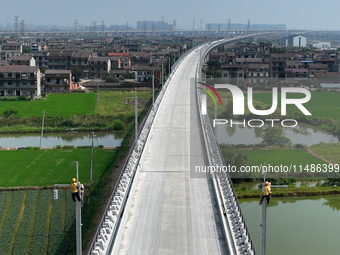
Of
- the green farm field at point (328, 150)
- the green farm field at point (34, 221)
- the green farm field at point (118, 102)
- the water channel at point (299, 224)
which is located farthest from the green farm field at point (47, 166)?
the green farm field at point (118, 102)

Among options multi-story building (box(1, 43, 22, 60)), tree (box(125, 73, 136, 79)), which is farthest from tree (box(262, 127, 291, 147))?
multi-story building (box(1, 43, 22, 60))

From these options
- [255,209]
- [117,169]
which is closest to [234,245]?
[255,209]

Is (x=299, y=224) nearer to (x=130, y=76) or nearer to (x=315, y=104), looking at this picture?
(x=315, y=104)

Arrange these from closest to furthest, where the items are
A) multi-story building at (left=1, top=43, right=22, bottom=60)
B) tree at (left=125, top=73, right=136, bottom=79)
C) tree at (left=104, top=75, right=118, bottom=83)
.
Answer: tree at (left=104, top=75, right=118, bottom=83) → tree at (left=125, top=73, right=136, bottom=79) → multi-story building at (left=1, top=43, right=22, bottom=60)

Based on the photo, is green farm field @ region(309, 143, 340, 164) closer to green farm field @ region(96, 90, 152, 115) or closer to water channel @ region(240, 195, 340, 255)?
water channel @ region(240, 195, 340, 255)

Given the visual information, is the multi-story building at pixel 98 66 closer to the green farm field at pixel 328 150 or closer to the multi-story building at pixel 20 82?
the multi-story building at pixel 20 82

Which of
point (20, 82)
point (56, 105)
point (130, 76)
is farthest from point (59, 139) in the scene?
point (130, 76)
